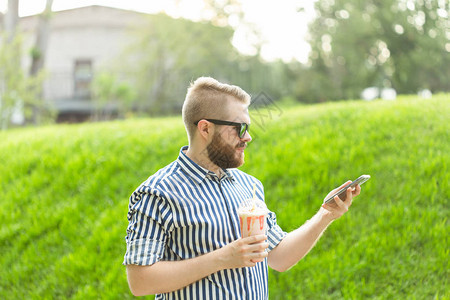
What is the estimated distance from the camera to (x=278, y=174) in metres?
4.73

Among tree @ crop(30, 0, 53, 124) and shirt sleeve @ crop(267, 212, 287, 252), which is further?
tree @ crop(30, 0, 53, 124)

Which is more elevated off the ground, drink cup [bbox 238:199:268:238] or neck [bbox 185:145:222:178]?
neck [bbox 185:145:222:178]

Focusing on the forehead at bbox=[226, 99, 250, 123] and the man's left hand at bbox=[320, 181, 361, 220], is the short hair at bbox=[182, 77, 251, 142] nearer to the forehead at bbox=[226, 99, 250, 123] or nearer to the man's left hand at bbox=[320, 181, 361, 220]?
the forehead at bbox=[226, 99, 250, 123]

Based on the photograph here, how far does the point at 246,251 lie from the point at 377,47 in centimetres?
1553

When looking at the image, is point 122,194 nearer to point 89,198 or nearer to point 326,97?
point 89,198

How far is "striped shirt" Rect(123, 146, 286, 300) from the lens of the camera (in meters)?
1.79

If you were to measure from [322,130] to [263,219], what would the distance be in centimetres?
377

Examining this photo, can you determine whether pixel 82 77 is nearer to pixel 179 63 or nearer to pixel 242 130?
pixel 179 63

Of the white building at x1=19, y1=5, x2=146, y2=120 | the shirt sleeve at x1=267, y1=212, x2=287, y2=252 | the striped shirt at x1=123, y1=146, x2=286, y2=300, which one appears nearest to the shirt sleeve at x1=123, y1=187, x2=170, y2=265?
the striped shirt at x1=123, y1=146, x2=286, y2=300

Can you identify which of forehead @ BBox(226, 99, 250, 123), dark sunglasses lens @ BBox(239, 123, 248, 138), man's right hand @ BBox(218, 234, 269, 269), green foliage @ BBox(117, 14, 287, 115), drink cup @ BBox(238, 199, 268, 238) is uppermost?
green foliage @ BBox(117, 14, 287, 115)

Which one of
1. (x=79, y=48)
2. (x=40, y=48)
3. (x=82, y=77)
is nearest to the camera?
(x=40, y=48)

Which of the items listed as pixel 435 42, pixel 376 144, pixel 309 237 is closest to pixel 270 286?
pixel 309 237

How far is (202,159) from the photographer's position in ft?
6.54

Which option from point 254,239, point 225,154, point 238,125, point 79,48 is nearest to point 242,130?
point 238,125
